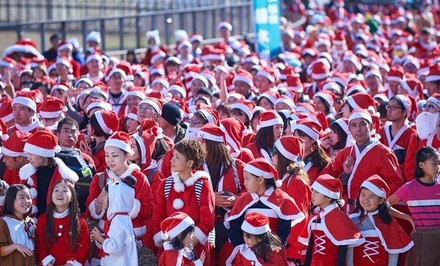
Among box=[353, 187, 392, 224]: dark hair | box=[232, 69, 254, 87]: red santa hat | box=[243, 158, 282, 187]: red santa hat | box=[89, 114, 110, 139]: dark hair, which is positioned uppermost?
box=[232, 69, 254, 87]: red santa hat

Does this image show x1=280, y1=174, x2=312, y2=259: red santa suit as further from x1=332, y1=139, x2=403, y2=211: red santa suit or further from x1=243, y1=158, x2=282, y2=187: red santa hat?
x1=332, y1=139, x2=403, y2=211: red santa suit

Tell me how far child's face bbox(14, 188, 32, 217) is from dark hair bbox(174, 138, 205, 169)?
132 cm

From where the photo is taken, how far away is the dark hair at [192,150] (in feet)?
30.6

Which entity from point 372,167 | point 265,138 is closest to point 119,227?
point 265,138

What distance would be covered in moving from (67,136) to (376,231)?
3.20 metres

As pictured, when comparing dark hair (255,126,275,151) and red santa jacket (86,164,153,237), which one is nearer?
red santa jacket (86,164,153,237)

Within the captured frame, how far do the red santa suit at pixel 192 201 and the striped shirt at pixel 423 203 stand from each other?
5.54 feet

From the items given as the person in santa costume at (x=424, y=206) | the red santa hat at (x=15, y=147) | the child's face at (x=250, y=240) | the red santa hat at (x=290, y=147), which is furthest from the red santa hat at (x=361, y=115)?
the red santa hat at (x=15, y=147)

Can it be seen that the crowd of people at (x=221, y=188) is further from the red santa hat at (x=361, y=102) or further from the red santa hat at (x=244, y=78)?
the red santa hat at (x=244, y=78)

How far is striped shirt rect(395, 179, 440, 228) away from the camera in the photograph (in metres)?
9.53

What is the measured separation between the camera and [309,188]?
9734 mm

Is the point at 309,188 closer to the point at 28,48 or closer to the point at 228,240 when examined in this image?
the point at 228,240

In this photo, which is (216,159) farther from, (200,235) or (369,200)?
(369,200)

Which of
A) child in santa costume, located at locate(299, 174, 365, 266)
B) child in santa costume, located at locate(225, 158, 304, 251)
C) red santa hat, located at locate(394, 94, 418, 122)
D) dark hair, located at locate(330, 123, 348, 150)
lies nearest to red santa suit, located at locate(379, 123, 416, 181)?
red santa hat, located at locate(394, 94, 418, 122)
